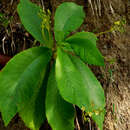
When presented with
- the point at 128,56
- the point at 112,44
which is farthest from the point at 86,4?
the point at 128,56

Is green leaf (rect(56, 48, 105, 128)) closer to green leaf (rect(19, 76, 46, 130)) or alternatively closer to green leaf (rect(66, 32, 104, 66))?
green leaf (rect(66, 32, 104, 66))

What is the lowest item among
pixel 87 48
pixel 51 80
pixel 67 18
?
pixel 51 80

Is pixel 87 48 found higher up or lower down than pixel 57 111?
higher up

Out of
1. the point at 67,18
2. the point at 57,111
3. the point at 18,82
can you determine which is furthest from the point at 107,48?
the point at 18,82

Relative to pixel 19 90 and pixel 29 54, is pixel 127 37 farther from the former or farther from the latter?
pixel 19 90

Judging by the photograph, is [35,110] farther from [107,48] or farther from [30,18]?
[107,48]

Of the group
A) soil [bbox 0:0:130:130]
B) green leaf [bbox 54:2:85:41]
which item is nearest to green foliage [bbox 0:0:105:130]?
green leaf [bbox 54:2:85:41]

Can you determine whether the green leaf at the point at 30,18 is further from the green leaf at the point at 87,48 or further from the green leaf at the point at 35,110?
the green leaf at the point at 35,110
